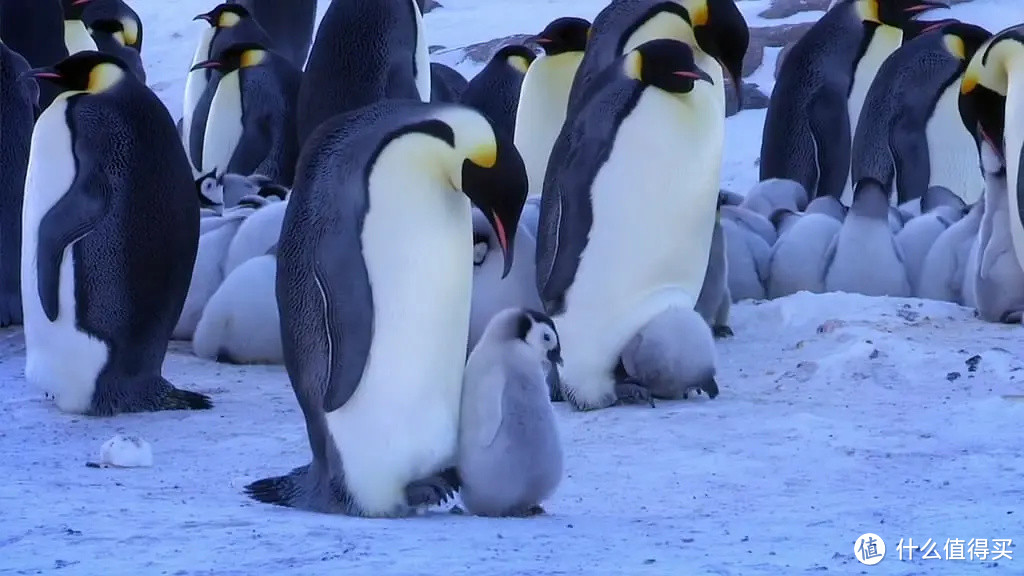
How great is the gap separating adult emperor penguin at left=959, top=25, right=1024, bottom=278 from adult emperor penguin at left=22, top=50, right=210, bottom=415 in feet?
9.07

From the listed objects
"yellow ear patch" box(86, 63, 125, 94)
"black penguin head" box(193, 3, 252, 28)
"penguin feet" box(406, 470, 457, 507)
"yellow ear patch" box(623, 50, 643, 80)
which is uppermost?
"yellow ear patch" box(86, 63, 125, 94)

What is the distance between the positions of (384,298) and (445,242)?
7.1 inches

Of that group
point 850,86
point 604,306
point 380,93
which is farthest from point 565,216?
point 850,86

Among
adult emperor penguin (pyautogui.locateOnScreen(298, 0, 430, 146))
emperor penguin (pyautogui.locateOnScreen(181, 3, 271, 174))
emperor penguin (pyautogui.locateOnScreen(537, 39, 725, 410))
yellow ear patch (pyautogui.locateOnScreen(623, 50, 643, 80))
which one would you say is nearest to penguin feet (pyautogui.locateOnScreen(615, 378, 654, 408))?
emperor penguin (pyautogui.locateOnScreen(537, 39, 725, 410))

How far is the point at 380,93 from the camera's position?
820 centimetres

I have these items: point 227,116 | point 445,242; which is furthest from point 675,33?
point 227,116

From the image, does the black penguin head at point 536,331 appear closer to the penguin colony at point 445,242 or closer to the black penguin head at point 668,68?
the penguin colony at point 445,242

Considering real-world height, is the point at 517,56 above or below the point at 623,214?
below

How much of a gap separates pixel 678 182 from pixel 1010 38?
6.08ft

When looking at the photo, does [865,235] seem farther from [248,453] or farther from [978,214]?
[248,453]

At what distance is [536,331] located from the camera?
3.64 m

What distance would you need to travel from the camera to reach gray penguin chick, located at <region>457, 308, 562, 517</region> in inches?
136

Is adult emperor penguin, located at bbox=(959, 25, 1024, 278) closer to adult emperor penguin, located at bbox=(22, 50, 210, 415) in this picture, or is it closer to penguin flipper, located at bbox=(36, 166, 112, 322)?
adult emperor penguin, located at bbox=(22, 50, 210, 415)

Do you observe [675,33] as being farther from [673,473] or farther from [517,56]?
[517,56]
